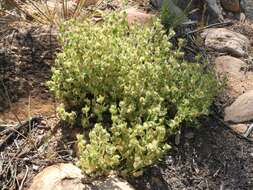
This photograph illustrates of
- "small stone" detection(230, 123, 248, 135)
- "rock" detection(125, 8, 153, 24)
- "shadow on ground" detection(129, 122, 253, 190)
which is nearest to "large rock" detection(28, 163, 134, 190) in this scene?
"shadow on ground" detection(129, 122, 253, 190)

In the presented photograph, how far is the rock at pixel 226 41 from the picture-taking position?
4.46 meters

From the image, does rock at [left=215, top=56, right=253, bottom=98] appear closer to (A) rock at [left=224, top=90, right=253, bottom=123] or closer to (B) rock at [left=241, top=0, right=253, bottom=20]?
(A) rock at [left=224, top=90, right=253, bottom=123]

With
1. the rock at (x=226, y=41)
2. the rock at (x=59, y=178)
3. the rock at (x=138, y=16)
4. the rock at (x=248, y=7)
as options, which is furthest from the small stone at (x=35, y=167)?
the rock at (x=248, y=7)

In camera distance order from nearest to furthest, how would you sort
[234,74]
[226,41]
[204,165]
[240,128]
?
[204,165] → [240,128] → [234,74] → [226,41]

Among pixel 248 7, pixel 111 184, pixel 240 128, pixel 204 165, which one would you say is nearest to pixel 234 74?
pixel 240 128

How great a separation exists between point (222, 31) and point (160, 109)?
2.02 meters

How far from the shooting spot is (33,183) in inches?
102

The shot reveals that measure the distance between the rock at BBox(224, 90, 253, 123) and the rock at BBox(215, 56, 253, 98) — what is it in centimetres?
21

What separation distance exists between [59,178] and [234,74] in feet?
6.96

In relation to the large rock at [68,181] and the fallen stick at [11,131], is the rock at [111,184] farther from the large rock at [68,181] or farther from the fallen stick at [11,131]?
the fallen stick at [11,131]

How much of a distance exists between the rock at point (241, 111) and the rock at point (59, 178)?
1.36 meters

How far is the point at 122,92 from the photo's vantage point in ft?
9.58

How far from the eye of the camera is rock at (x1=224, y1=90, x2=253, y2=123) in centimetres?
353

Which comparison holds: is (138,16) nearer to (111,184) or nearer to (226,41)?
(226,41)
